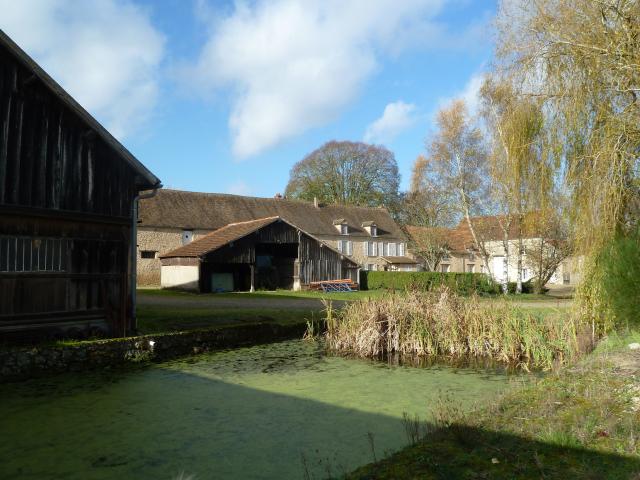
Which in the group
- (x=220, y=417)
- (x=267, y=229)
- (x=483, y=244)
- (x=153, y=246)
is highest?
(x=267, y=229)

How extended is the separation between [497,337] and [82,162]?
9034 mm

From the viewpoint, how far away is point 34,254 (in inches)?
402

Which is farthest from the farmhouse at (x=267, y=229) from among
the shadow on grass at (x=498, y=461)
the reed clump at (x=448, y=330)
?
the shadow on grass at (x=498, y=461)

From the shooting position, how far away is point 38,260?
1027 cm

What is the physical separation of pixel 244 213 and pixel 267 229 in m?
10.4

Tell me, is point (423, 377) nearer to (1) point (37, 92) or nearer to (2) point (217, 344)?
(2) point (217, 344)

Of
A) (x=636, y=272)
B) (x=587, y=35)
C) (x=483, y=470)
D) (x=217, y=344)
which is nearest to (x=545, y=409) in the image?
(x=483, y=470)

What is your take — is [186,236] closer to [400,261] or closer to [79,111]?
[400,261]

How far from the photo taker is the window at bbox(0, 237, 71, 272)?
32.0ft

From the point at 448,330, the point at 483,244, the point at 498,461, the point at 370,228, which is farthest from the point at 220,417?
the point at 370,228

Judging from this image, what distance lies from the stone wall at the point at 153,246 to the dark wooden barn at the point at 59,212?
72.0 feet

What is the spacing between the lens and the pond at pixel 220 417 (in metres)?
5.20

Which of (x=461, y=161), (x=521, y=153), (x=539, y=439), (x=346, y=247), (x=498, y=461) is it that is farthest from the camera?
(x=346, y=247)

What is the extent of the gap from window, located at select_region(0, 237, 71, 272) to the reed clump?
19.4ft
